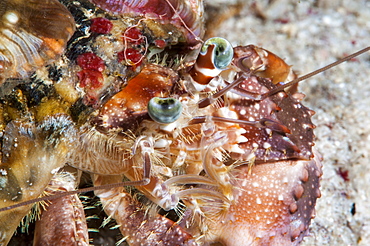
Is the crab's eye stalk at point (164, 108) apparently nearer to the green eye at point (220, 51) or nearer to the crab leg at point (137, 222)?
the green eye at point (220, 51)

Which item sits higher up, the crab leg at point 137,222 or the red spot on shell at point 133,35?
the red spot on shell at point 133,35

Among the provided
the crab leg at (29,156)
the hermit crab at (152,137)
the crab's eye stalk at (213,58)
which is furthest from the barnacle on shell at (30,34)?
the crab's eye stalk at (213,58)

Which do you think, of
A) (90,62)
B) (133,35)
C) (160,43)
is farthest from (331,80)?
(90,62)

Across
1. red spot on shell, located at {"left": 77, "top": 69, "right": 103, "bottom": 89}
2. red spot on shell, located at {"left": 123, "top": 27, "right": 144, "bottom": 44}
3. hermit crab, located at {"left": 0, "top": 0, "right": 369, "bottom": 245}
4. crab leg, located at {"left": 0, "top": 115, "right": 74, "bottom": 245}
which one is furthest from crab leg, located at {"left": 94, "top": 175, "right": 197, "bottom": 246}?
red spot on shell, located at {"left": 123, "top": 27, "right": 144, "bottom": 44}

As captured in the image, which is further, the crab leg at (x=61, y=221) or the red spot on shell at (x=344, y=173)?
the red spot on shell at (x=344, y=173)

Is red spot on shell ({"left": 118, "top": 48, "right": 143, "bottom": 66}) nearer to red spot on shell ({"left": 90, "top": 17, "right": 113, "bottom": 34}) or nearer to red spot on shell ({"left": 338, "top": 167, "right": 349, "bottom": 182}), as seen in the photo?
red spot on shell ({"left": 90, "top": 17, "right": 113, "bottom": 34})

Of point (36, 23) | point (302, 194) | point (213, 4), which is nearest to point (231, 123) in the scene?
point (302, 194)

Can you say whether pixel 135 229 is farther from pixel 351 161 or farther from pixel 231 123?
pixel 351 161
